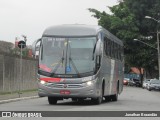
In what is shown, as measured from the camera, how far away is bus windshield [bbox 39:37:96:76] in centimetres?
2402

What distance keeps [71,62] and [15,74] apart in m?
14.0

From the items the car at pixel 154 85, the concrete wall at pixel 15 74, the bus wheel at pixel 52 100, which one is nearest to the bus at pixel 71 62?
the bus wheel at pixel 52 100

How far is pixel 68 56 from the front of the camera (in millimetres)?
24188

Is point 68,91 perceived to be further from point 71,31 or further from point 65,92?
point 71,31

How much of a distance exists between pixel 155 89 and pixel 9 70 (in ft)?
98.5

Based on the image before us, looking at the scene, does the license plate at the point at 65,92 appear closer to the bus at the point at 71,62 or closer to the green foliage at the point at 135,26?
the bus at the point at 71,62

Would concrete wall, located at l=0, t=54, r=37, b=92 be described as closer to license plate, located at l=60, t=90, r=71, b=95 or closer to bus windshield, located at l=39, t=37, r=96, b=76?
bus windshield, located at l=39, t=37, r=96, b=76

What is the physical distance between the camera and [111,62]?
93.5 ft

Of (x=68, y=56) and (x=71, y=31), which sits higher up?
(x=71, y=31)

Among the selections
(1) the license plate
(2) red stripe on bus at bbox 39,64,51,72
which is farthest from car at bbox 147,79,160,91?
(1) the license plate

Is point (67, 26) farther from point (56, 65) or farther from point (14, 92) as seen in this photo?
point (14, 92)

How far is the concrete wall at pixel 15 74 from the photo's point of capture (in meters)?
34.6

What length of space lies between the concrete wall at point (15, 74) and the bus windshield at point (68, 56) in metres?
10.2

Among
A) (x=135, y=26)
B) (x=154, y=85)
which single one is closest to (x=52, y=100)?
(x=154, y=85)
